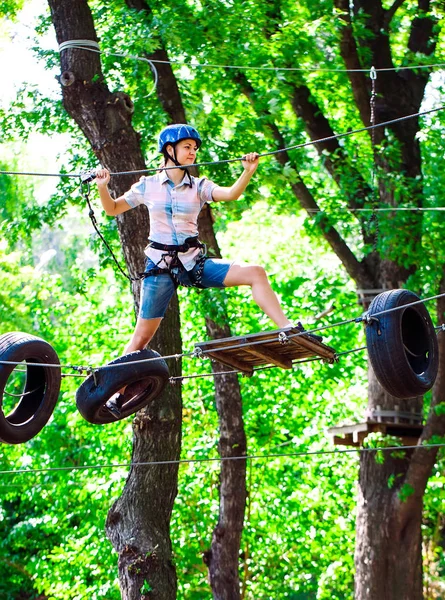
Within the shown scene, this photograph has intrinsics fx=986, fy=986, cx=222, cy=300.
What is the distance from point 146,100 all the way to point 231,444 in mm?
4113

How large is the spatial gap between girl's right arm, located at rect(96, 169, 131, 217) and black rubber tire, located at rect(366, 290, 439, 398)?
178 cm

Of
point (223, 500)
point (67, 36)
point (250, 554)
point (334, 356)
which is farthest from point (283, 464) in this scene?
point (334, 356)

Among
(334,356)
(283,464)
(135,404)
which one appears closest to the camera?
(334,356)

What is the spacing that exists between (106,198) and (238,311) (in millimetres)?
10172

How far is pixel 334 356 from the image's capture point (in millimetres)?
6371

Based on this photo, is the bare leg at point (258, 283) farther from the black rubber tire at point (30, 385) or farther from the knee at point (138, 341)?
the black rubber tire at point (30, 385)

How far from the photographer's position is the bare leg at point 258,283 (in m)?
6.12

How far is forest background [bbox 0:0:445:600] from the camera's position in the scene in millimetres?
11727

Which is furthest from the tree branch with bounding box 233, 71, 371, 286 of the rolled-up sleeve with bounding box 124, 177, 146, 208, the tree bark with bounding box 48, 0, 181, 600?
the rolled-up sleeve with bounding box 124, 177, 146, 208

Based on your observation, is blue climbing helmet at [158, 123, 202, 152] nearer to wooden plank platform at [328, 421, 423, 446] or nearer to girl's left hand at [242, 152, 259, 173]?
girl's left hand at [242, 152, 259, 173]

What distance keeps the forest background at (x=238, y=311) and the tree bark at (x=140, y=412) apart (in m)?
1.10

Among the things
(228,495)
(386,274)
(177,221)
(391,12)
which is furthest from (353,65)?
(177,221)

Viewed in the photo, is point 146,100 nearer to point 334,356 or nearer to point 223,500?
point 223,500

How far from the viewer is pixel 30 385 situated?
6.85 m
